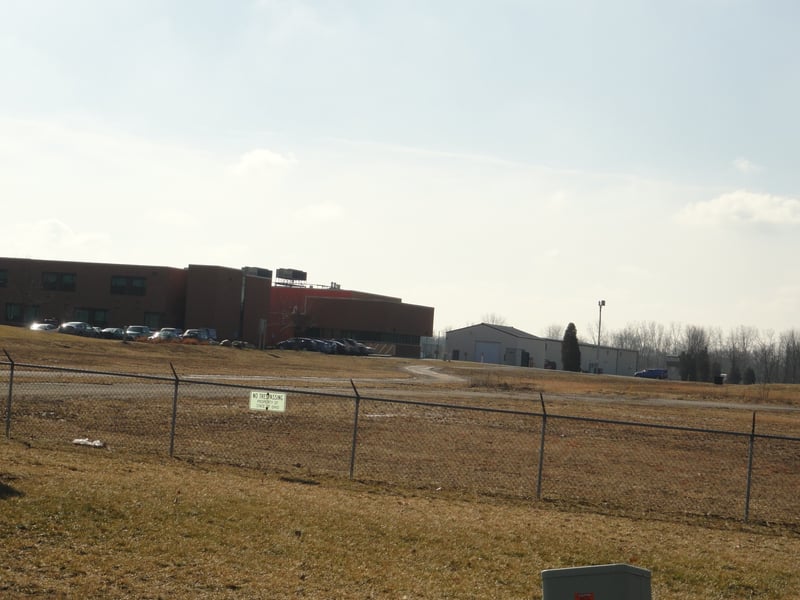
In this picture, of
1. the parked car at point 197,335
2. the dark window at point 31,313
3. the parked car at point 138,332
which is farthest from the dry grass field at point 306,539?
the dark window at point 31,313

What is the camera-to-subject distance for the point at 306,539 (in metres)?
10.3

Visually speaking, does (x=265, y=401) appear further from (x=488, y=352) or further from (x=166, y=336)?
(x=488, y=352)

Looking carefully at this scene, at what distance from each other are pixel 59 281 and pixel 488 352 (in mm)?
60202

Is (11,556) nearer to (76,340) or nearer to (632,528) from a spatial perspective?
(632,528)

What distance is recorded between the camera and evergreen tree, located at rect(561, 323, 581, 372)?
106562 mm

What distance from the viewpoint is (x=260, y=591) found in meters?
8.31

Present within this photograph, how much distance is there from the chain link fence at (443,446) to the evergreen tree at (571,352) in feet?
258

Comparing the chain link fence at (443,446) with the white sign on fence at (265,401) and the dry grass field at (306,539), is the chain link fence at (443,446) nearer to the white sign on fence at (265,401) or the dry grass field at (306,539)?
the white sign on fence at (265,401)

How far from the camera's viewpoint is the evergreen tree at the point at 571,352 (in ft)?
350

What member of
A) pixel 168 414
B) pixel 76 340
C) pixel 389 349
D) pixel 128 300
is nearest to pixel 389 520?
pixel 168 414

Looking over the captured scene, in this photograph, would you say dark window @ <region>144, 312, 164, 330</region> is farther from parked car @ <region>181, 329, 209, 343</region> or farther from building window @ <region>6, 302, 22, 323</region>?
building window @ <region>6, 302, 22, 323</region>

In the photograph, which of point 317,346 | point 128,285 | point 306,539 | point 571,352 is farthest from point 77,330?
point 306,539

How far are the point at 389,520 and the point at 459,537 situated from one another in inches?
44.9

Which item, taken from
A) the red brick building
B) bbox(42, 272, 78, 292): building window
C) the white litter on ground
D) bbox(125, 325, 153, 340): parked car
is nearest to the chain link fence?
the white litter on ground
